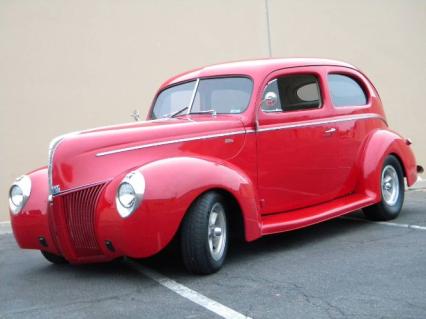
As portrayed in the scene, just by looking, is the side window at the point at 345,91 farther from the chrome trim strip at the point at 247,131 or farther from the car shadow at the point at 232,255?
the car shadow at the point at 232,255

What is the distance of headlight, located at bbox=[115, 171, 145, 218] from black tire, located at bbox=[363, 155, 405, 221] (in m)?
3.22

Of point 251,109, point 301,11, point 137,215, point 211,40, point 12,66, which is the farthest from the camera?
point 301,11

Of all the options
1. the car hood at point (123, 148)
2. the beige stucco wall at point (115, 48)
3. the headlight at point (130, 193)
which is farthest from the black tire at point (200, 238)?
the beige stucco wall at point (115, 48)

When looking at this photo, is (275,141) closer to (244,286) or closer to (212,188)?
(212,188)

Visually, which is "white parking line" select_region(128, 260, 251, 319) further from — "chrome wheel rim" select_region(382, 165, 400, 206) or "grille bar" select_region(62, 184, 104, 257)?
"chrome wheel rim" select_region(382, 165, 400, 206)

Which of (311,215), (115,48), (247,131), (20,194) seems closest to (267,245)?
(311,215)

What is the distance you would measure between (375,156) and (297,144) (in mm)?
1206

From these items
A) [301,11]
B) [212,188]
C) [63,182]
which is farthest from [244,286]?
[301,11]

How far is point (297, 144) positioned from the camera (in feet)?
19.4

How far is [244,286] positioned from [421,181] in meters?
7.80

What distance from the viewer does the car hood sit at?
4.71 meters

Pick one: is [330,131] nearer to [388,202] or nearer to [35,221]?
[388,202]

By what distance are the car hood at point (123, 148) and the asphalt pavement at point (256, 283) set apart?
820 mm

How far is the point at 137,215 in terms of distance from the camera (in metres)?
4.35
